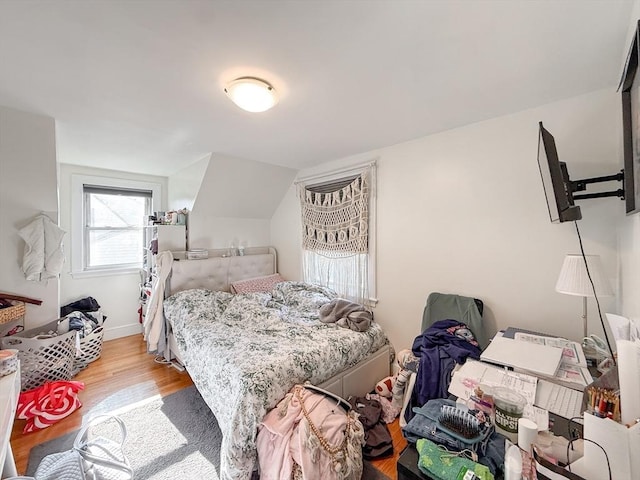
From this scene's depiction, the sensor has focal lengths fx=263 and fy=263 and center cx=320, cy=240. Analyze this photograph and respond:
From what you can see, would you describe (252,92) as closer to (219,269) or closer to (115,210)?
(219,269)

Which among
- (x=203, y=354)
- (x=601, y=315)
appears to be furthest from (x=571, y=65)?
(x=203, y=354)

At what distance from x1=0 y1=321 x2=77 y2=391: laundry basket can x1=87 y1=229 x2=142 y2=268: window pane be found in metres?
1.51

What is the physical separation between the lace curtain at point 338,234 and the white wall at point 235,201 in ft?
1.63

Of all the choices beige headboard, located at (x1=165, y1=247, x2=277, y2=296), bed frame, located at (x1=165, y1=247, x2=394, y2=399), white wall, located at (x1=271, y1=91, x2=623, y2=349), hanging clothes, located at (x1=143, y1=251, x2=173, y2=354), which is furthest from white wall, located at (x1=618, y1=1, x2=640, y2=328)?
hanging clothes, located at (x1=143, y1=251, x2=173, y2=354)

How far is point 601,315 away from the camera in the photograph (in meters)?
1.64

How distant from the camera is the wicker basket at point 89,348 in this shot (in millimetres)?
2885

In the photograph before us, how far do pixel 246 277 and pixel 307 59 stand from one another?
298 centimetres

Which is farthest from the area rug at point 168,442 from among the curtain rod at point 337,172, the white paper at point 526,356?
the curtain rod at point 337,172

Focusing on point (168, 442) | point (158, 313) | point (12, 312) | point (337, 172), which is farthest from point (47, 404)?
point (337, 172)

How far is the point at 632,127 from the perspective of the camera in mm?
1052

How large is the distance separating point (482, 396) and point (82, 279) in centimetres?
459

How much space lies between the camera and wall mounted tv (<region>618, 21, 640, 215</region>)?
97cm

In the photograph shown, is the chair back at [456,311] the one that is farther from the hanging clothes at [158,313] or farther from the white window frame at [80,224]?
the white window frame at [80,224]

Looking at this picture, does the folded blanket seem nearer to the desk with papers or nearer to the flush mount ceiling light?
the desk with papers
